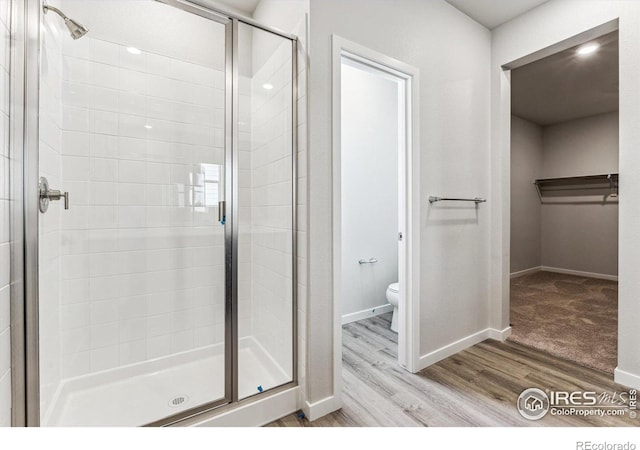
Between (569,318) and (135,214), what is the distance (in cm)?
397

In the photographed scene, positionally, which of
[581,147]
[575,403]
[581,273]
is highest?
[581,147]

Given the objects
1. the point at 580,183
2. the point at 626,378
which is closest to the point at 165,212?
the point at 626,378

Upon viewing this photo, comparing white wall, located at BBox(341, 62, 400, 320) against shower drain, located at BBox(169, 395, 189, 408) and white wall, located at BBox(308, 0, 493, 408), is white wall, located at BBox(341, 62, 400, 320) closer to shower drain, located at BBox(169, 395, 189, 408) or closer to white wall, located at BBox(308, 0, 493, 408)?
white wall, located at BBox(308, 0, 493, 408)

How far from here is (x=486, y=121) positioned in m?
2.52

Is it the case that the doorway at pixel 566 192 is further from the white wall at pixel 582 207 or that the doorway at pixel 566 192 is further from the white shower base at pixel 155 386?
the white shower base at pixel 155 386

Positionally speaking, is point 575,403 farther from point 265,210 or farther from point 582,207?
point 582,207

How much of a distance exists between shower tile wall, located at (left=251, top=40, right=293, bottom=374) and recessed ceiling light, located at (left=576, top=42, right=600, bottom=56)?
9.61 ft

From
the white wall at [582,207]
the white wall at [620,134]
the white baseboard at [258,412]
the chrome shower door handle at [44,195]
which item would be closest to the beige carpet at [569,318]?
the white wall at [620,134]

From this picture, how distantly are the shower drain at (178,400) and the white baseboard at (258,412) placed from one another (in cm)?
33

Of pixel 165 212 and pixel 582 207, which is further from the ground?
pixel 582 207

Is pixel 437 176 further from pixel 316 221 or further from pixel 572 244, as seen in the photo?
pixel 572 244

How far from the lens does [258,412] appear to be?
5.13 ft

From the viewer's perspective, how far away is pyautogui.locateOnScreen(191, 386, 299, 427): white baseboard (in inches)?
57.6

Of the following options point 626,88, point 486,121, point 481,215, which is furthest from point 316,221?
point 626,88
